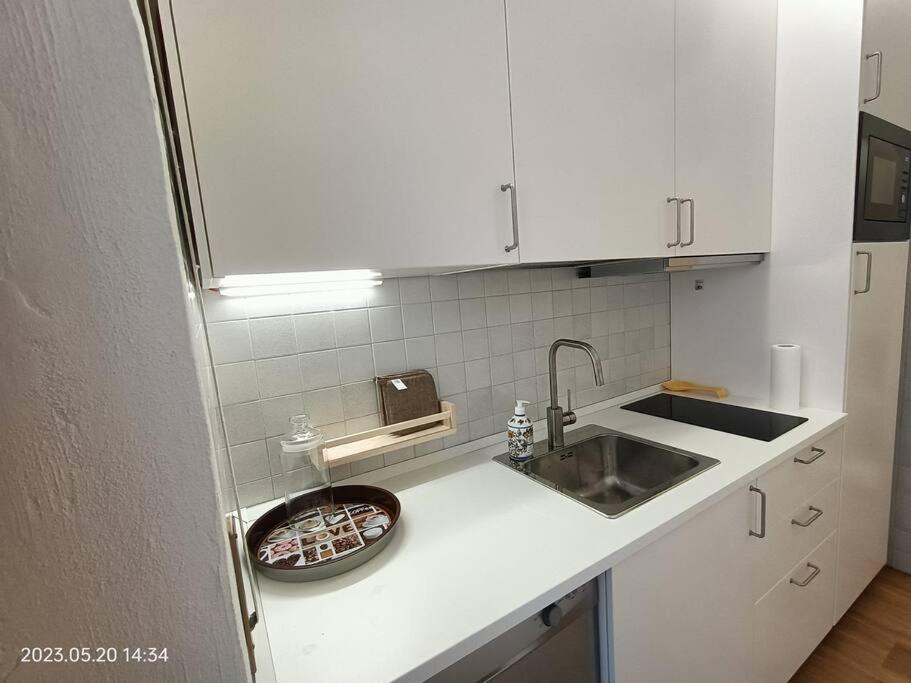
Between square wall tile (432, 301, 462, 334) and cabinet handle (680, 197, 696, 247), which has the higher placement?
cabinet handle (680, 197, 696, 247)

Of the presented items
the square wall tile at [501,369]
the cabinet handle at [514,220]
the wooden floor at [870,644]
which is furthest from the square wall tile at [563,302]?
the wooden floor at [870,644]

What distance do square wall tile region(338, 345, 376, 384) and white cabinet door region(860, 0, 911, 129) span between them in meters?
1.67

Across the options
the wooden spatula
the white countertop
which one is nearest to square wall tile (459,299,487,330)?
the white countertop

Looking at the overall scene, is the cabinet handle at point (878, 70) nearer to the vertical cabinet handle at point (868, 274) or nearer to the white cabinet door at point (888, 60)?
the white cabinet door at point (888, 60)

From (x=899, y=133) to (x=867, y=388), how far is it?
0.87m

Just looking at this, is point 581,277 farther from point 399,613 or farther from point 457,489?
point 399,613

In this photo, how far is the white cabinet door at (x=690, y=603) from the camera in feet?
2.85

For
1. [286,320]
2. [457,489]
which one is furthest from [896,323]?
[286,320]

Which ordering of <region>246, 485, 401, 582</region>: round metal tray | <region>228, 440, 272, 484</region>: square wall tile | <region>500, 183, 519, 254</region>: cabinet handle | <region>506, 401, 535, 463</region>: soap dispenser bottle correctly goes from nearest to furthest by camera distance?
<region>246, 485, 401, 582</region>: round metal tray → <region>500, 183, 519, 254</region>: cabinet handle → <region>228, 440, 272, 484</region>: square wall tile → <region>506, 401, 535, 463</region>: soap dispenser bottle

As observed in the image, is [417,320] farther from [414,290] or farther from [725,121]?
[725,121]

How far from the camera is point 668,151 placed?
121cm

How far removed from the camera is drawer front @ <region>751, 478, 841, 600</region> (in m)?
1.17

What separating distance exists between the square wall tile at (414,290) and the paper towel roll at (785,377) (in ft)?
4.04

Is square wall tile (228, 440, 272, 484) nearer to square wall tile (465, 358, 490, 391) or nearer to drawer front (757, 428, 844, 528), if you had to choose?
square wall tile (465, 358, 490, 391)
